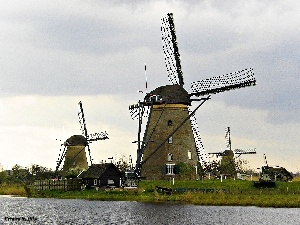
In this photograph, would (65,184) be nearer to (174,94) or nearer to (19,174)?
(174,94)

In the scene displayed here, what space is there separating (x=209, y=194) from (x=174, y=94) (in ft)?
45.8

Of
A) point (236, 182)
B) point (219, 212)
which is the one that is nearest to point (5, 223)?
point (219, 212)

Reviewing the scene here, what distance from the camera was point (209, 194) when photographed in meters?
46.8

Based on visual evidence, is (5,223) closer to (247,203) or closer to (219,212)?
(219,212)

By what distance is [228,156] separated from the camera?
85.4 meters

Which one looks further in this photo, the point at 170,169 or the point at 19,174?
the point at 19,174

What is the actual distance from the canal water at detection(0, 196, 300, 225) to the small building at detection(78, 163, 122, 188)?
783 inches

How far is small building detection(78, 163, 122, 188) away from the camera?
2457 inches

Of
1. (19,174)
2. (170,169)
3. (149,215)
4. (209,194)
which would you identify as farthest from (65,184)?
(19,174)

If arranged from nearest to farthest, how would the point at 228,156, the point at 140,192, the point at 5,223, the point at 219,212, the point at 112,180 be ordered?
the point at 5,223, the point at 219,212, the point at 140,192, the point at 112,180, the point at 228,156

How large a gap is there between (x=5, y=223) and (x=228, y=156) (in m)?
57.9

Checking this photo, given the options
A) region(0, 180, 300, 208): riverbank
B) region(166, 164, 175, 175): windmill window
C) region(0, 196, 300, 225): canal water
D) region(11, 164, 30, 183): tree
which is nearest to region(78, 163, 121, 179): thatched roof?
region(0, 180, 300, 208): riverbank

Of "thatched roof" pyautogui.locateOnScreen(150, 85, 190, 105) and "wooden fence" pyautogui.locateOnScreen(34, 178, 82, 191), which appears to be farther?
"wooden fence" pyautogui.locateOnScreen(34, 178, 82, 191)

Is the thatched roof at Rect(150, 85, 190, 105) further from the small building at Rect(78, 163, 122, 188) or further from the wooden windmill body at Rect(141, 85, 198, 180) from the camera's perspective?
the small building at Rect(78, 163, 122, 188)
